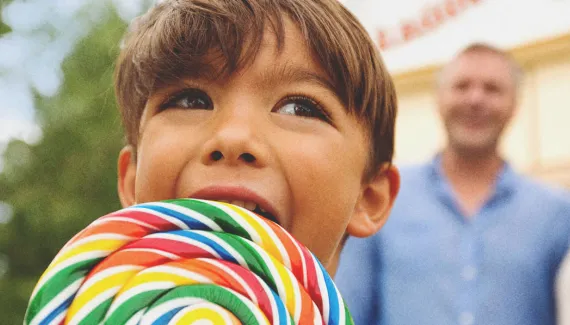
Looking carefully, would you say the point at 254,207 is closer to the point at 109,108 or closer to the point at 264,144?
the point at 264,144

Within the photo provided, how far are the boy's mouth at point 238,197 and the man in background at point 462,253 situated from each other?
1.30m

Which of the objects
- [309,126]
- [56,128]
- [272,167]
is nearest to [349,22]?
[309,126]

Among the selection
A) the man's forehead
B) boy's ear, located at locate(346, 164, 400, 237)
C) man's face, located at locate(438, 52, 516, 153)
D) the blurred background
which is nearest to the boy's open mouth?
boy's ear, located at locate(346, 164, 400, 237)

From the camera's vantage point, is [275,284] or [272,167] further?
[272,167]

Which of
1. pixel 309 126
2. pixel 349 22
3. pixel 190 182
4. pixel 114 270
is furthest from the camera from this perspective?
pixel 349 22

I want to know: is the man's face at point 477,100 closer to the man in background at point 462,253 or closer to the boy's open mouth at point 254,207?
the man in background at point 462,253

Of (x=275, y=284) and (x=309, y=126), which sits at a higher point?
(x=309, y=126)

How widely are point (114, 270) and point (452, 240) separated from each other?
1978mm

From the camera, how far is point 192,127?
171cm

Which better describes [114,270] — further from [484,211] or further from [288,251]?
[484,211]

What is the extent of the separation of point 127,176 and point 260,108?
2.09 feet

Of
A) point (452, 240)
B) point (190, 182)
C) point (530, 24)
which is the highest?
point (190, 182)

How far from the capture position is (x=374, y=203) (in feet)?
7.01

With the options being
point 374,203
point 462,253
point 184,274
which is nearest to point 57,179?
point 462,253
